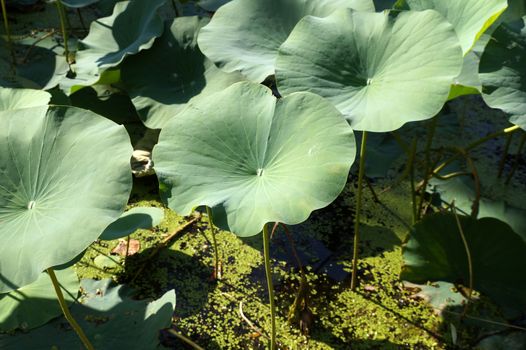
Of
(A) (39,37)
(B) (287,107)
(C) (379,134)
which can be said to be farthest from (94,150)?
(A) (39,37)

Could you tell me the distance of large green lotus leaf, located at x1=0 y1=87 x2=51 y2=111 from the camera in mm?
1789

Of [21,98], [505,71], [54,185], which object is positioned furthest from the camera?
[21,98]

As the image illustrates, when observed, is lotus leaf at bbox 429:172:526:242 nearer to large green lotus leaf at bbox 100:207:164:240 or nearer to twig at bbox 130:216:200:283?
twig at bbox 130:216:200:283

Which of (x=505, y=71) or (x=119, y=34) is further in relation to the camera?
(x=119, y=34)

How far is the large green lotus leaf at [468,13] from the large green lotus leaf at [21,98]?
3.74 feet

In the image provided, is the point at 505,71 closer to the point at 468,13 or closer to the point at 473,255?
the point at 468,13

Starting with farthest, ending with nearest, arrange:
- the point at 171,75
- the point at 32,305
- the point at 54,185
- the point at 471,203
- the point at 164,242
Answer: the point at 171,75 < the point at 471,203 < the point at 164,242 < the point at 32,305 < the point at 54,185

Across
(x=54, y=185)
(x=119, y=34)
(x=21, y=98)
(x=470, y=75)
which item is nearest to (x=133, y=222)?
(x=54, y=185)

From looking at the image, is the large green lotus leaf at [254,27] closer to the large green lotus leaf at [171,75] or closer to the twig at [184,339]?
the large green lotus leaf at [171,75]

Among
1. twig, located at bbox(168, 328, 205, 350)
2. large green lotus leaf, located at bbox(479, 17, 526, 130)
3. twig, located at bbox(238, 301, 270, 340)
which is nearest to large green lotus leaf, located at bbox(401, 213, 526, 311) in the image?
large green lotus leaf, located at bbox(479, 17, 526, 130)

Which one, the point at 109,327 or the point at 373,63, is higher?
the point at 373,63

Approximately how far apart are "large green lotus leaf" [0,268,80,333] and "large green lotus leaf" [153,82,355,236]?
47 centimetres

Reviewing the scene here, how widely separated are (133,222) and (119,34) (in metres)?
0.96

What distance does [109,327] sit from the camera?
155cm
